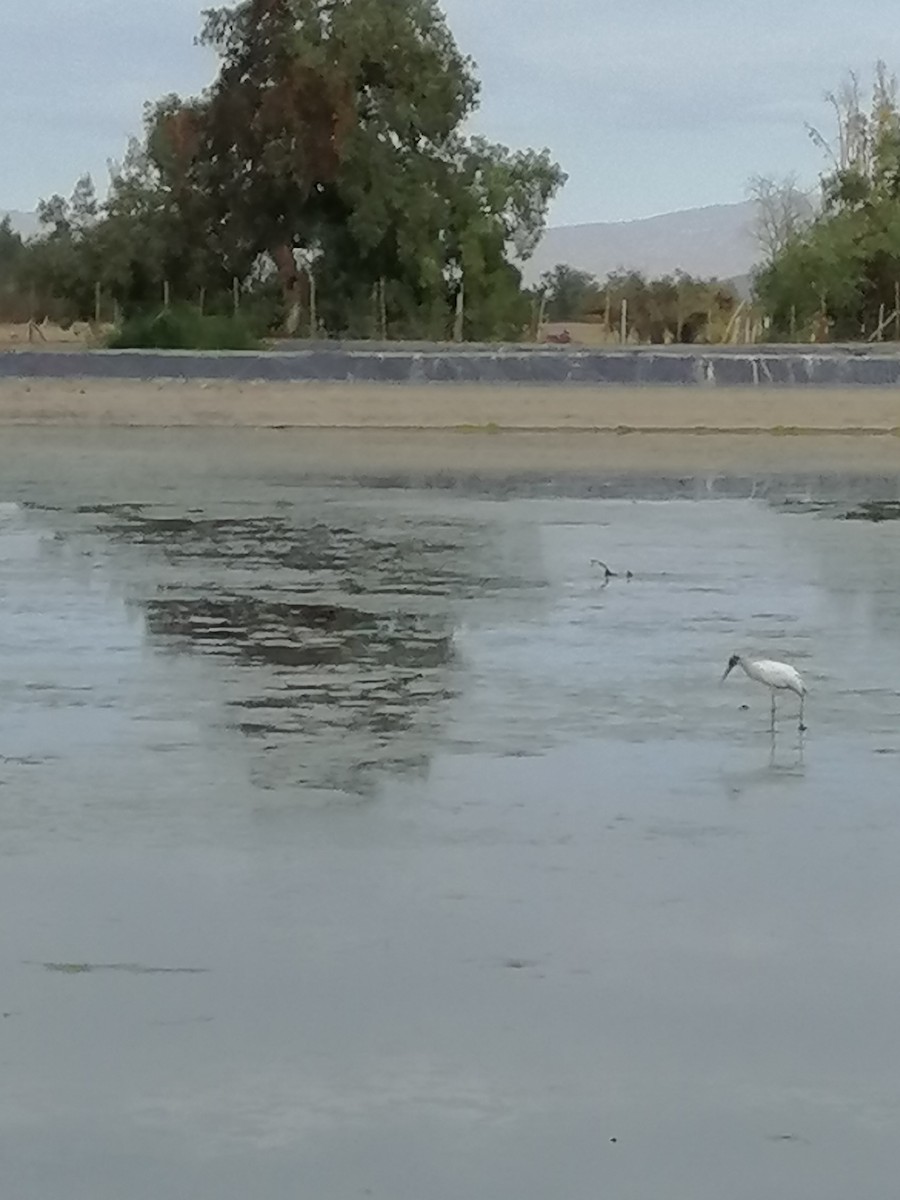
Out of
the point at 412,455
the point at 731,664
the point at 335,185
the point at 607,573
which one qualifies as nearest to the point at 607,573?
the point at 607,573

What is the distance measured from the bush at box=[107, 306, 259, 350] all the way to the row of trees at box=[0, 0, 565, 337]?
9.89 m

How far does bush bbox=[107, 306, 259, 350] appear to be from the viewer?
3931 centimetres

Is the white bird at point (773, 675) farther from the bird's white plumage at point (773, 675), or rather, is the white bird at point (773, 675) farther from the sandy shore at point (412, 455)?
the sandy shore at point (412, 455)

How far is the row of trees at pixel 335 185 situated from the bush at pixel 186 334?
9891 mm

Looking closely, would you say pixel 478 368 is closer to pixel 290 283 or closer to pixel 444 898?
pixel 290 283

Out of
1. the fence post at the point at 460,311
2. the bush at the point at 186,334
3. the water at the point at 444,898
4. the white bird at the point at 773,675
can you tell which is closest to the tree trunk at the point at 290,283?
the fence post at the point at 460,311

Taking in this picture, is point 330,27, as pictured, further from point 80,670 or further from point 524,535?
point 80,670

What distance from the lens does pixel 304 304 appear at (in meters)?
52.4

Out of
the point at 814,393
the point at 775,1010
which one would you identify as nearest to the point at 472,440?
the point at 814,393

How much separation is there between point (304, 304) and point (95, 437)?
22.6 meters

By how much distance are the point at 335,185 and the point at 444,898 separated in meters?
45.5

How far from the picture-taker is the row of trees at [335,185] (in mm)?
50688

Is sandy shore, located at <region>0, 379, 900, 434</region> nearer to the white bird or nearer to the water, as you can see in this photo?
the water

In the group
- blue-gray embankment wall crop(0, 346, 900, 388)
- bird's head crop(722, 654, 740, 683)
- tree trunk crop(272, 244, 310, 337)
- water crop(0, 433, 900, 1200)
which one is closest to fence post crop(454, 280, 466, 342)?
tree trunk crop(272, 244, 310, 337)
